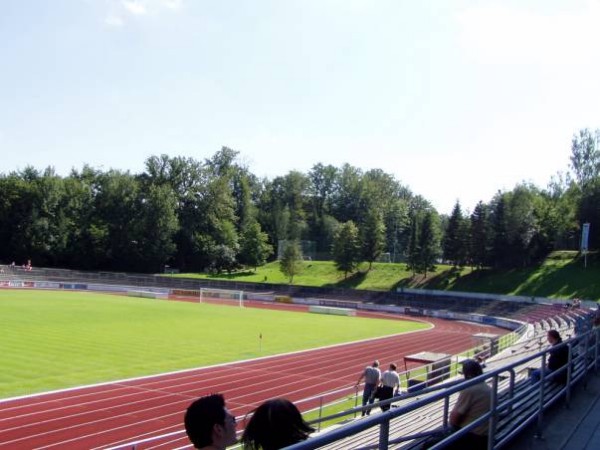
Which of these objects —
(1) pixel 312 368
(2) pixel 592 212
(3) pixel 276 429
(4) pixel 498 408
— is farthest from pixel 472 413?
(2) pixel 592 212

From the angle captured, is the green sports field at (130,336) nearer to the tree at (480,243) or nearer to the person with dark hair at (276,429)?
the person with dark hair at (276,429)

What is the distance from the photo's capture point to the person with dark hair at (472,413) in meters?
5.79

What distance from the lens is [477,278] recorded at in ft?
235

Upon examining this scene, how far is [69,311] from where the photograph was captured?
41.7m

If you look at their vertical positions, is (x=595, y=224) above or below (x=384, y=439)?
above

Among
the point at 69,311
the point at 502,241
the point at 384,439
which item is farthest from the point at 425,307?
the point at 384,439

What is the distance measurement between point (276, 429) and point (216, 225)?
305 feet

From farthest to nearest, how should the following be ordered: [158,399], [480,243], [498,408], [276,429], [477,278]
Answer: [480,243]
[477,278]
[158,399]
[498,408]
[276,429]

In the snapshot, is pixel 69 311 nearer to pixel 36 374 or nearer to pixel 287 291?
pixel 36 374

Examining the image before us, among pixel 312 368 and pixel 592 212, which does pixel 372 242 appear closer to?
pixel 592 212

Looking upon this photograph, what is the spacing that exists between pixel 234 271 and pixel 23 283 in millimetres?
32955

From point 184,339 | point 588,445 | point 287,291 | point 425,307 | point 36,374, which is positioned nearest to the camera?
point 588,445

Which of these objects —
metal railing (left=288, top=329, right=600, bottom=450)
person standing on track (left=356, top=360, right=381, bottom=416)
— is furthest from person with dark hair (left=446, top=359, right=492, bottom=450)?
person standing on track (left=356, top=360, right=381, bottom=416)

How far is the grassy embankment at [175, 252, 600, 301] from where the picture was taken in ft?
205
